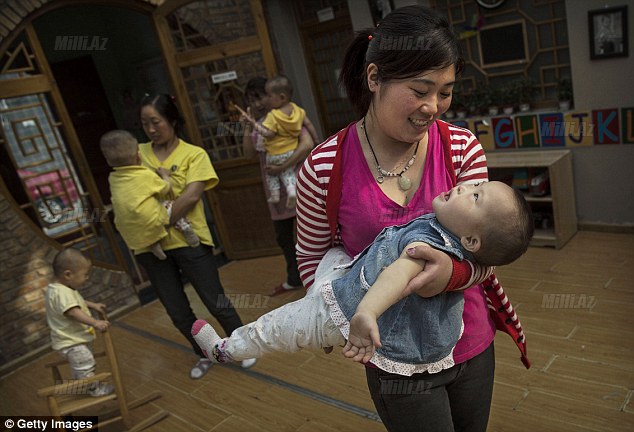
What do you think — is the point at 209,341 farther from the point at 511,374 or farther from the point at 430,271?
the point at 511,374

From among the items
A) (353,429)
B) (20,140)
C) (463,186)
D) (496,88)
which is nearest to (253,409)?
(353,429)

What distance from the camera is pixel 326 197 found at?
1.48m

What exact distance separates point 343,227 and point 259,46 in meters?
3.78

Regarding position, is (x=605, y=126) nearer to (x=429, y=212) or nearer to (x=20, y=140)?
(x=429, y=212)

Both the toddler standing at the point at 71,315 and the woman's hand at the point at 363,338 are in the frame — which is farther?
the toddler standing at the point at 71,315

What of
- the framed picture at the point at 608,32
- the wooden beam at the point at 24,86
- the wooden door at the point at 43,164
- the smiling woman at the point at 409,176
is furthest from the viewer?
the wooden door at the point at 43,164

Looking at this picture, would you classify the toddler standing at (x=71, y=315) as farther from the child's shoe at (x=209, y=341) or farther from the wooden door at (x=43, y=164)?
the wooden door at (x=43, y=164)

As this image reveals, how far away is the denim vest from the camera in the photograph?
1327 millimetres

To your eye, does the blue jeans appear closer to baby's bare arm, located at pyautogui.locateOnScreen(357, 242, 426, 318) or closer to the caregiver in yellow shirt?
baby's bare arm, located at pyautogui.locateOnScreen(357, 242, 426, 318)

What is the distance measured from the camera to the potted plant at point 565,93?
14.1 ft

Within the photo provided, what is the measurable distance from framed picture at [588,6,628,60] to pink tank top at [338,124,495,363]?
3.20 metres

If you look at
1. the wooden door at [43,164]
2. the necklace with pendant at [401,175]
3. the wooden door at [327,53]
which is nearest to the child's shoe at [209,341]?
the necklace with pendant at [401,175]

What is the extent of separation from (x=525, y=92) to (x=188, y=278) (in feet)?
10.5

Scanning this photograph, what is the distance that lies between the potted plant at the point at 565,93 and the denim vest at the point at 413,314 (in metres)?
3.52
